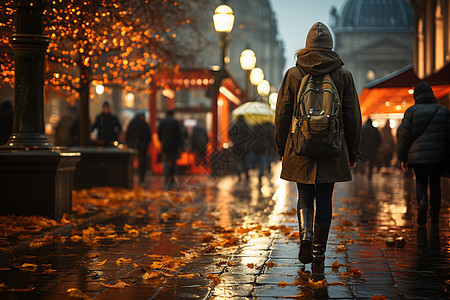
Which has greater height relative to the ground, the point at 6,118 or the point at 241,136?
the point at 6,118

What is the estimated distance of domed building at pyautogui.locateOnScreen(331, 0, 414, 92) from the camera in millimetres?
112250

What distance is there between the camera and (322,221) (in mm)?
6613

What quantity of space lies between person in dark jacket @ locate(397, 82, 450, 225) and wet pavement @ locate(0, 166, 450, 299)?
15.2 inches

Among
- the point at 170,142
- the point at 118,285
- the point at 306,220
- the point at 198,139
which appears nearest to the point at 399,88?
the point at 170,142

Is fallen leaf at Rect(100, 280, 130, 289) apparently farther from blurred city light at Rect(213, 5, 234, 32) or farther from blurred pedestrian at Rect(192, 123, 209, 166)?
blurred pedestrian at Rect(192, 123, 209, 166)

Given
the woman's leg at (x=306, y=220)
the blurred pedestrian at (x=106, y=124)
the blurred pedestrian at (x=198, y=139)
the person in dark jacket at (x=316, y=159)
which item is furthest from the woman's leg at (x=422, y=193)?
the blurred pedestrian at (x=198, y=139)

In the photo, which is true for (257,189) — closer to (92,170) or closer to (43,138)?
(92,170)

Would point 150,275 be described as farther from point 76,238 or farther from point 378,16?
point 378,16

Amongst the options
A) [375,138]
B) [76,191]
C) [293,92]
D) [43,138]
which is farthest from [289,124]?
[375,138]

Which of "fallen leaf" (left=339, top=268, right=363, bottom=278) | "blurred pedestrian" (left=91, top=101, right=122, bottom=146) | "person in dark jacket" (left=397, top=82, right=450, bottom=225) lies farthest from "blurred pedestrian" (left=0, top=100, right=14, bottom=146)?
"fallen leaf" (left=339, top=268, right=363, bottom=278)

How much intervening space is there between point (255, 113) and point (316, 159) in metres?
14.8

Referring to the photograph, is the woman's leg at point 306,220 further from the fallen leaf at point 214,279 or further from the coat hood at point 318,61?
the coat hood at point 318,61

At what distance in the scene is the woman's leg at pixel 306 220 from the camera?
20.6 ft

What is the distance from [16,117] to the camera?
9.87 metres
